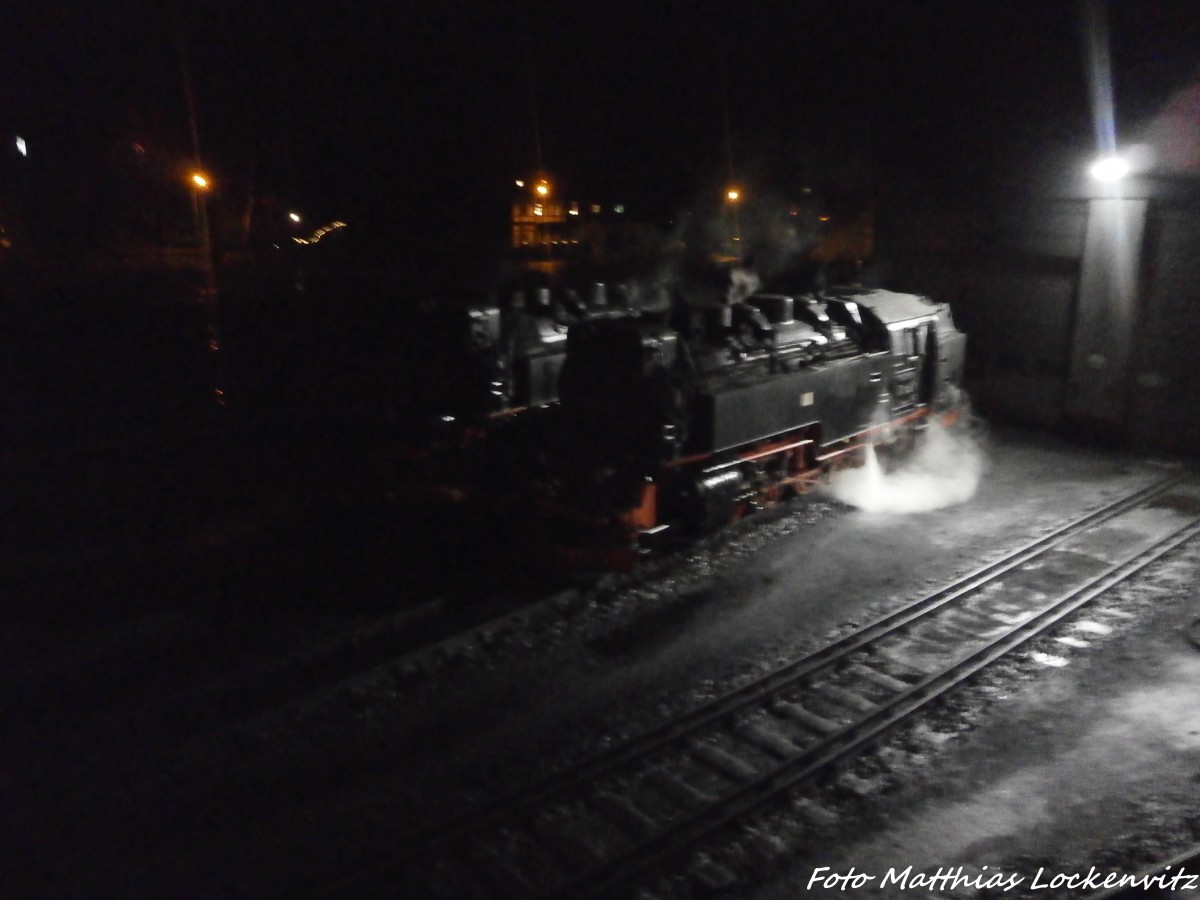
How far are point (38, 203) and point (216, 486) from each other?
19.3 meters

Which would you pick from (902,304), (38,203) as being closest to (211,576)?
(902,304)

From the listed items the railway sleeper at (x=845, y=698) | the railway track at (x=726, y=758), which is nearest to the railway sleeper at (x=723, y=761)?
the railway track at (x=726, y=758)

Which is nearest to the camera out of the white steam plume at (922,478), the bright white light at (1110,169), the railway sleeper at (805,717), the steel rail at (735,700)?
the steel rail at (735,700)

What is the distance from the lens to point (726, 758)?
6281 millimetres

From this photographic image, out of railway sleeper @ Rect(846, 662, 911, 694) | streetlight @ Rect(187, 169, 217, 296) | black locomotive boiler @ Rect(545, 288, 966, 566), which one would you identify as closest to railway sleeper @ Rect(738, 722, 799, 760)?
railway sleeper @ Rect(846, 662, 911, 694)

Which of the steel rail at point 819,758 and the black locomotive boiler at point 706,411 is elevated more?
the black locomotive boiler at point 706,411

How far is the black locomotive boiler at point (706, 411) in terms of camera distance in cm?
905

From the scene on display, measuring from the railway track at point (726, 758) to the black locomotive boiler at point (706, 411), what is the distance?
7.68 ft

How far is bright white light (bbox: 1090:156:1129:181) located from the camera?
14.8m

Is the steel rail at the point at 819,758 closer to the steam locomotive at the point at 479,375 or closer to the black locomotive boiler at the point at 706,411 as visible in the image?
the black locomotive boiler at the point at 706,411

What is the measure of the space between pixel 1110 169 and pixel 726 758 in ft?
43.3

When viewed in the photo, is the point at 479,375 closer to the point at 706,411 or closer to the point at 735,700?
the point at 706,411

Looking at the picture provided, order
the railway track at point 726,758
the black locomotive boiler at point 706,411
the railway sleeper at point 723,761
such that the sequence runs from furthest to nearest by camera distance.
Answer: the black locomotive boiler at point 706,411
the railway sleeper at point 723,761
the railway track at point 726,758

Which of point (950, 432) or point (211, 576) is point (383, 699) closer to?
point (211, 576)
